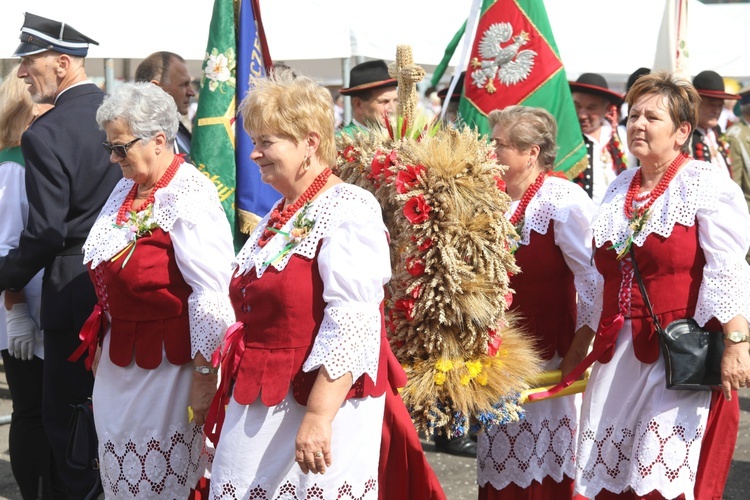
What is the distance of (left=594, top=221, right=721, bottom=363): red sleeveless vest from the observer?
357 cm

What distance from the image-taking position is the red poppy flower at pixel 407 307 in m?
3.50

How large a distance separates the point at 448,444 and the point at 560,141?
1.98m

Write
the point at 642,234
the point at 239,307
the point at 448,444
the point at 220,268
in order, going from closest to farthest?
the point at 239,307
the point at 220,268
the point at 642,234
the point at 448,444

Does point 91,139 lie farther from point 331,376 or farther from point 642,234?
point 642,234

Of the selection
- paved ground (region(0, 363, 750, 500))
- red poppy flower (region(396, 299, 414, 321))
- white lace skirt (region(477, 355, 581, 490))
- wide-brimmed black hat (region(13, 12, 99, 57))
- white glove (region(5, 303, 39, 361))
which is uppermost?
wide-brimmed black hat (region(13, 12, 99, 57))

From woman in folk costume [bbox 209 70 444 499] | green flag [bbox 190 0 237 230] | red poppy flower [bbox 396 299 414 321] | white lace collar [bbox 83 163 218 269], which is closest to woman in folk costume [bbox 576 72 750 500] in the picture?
red poppy flower [bbox 396 299 414 321]

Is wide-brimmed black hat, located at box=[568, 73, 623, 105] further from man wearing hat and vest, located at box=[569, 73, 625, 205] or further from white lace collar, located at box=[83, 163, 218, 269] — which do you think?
white lace collar, located at box=[83, 163, 218, 269]

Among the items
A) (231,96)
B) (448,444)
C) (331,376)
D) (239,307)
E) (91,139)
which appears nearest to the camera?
(331,376)

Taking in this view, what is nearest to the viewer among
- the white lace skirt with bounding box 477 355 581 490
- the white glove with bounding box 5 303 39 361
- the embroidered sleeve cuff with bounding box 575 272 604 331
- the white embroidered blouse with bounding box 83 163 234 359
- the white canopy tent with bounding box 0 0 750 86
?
the white embroidered blouse with bounding box 83 163 234 359

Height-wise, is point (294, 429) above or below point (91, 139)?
below

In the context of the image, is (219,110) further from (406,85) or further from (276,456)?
(276,456)

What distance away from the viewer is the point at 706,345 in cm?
354

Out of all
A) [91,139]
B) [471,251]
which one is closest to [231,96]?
[91,139]

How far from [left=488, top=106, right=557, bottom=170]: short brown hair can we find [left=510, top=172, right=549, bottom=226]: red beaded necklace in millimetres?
90
